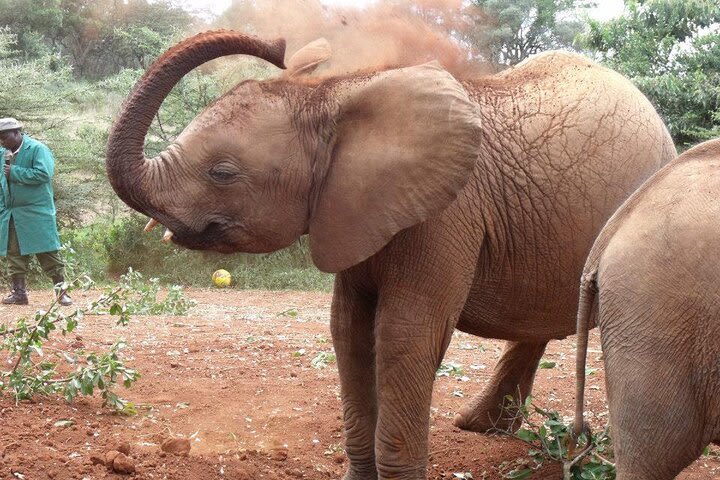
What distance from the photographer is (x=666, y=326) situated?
2.97 meters

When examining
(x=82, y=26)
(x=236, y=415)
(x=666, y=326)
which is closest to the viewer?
(x=666, y=326)

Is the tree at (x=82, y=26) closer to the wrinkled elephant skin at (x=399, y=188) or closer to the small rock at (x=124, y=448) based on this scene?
the small rock at (x=124, y=448)

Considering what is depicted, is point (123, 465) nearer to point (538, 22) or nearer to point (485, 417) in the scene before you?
point (485, 417)

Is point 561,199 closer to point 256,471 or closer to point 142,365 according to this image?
point 256,471

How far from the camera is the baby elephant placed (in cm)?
291

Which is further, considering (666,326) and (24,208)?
(24,208)

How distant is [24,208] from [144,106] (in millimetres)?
7348

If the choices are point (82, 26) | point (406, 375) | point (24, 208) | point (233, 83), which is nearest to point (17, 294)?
point (24, 208)

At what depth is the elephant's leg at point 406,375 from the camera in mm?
4219

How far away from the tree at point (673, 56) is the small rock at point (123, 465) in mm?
9403

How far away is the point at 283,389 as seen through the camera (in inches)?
261

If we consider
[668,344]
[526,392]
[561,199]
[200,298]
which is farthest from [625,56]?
[668,344]

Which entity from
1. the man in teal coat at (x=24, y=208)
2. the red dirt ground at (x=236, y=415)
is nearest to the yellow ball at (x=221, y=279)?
the man in teal coat at (x=24, y=208)

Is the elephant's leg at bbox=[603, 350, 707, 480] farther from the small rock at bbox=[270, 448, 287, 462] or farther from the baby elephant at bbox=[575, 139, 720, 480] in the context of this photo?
the small rock at bbox=[270, 448, 287, 462]
